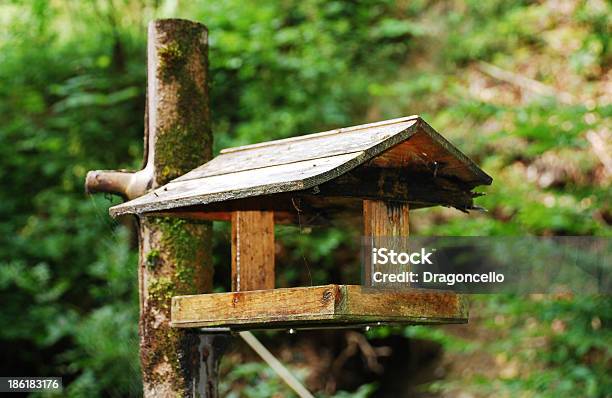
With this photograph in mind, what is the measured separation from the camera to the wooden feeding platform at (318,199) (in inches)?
74.5

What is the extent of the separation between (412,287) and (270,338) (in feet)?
10.6

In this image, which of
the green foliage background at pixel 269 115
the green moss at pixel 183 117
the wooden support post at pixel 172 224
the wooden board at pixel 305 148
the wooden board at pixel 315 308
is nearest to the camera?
the wooden board at pixel 315 308

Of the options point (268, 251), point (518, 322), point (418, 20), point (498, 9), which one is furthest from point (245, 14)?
point (268, 251)

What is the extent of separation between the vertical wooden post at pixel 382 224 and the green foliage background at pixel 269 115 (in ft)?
6.85

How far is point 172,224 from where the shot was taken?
94.1 inches

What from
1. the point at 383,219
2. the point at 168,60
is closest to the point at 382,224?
the point at 383,219

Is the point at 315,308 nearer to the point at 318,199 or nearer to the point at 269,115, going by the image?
the point at 318,199

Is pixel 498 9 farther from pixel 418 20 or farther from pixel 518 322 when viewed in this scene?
pixel 518 322

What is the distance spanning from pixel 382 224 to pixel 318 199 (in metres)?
0.35

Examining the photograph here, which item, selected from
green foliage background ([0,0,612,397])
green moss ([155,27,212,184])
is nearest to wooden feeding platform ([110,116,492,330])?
green moss ([155,27,212,184])

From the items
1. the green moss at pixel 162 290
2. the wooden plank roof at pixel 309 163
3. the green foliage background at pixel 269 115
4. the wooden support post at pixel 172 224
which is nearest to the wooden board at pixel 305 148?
the wooden plank roof at pixel 309 163

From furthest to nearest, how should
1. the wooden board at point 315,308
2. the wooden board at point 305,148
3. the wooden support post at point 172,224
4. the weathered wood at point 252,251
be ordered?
the wooden support post at point 172,224 < the weathered wood at point 252,251 < the wooden board at point 305,148 < the wooden board at point 315,308

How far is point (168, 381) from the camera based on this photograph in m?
2.33

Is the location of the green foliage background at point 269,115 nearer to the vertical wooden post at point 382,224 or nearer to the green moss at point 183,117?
the green moss at point 183,117
